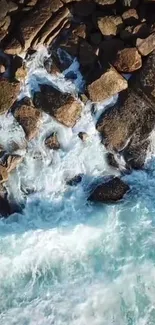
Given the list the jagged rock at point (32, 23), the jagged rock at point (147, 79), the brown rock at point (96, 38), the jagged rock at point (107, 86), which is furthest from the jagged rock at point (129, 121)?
the jagged rock at point (32, 23)

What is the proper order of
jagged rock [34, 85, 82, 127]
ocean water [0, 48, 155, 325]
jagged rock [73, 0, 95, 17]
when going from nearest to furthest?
ocean water [0, 48, 155, 325], jagged rock [34, 85, 82, 127], jagged rock [73, 0, 95, 17]

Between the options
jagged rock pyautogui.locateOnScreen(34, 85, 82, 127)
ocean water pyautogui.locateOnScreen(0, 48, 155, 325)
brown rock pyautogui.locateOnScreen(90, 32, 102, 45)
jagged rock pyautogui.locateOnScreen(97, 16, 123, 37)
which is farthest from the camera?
brown rock pyautogui.locateOnScreen(90, 32, 102, 45)

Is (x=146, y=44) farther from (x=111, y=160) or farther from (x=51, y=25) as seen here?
(x=111, y=160)

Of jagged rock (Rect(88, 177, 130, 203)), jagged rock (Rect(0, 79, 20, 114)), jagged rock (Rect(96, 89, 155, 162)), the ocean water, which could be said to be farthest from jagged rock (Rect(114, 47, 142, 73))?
jagged rock (Rect(88, 177, 130, 203))

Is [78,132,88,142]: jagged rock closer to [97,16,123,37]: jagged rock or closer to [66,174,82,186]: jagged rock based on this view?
[66,174,82,186]: jagged rock

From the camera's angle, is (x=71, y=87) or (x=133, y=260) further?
(x=71, y=87)

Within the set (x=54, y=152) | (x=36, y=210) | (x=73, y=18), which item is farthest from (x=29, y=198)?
(x=73, y=18)

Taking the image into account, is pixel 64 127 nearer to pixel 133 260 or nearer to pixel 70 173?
pixel 70 173
